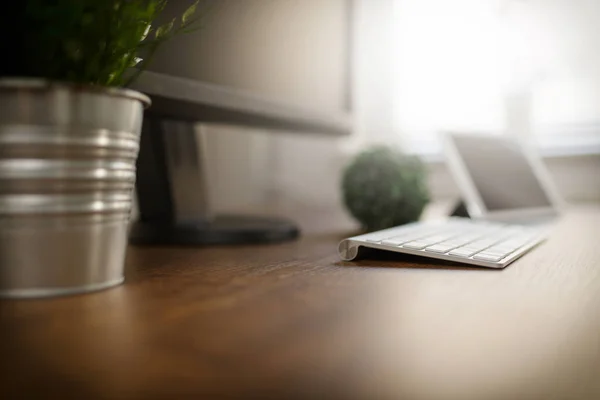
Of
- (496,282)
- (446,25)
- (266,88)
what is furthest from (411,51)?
(496,282)

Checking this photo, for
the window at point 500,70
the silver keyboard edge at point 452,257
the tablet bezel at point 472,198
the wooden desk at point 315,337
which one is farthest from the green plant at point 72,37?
the window at point 500,70

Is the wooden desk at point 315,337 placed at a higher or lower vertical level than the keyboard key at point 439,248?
lower

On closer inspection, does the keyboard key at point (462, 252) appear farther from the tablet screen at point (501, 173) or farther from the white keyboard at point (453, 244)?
the tablet screen at point (501, 173)

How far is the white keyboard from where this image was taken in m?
0.49

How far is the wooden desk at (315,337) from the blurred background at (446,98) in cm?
90

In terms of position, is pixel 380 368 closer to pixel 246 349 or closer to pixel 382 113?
pixel 246 349

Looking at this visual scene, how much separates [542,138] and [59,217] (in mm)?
1653

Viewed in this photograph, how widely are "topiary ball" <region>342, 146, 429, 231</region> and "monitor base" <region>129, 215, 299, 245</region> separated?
0.53 feet

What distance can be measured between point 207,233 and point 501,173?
60 centimetres

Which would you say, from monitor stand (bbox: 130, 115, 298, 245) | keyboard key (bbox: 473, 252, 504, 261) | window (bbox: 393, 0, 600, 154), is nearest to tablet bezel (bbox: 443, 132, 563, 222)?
monitor stand (bbox: 130, 115, 298, 245)

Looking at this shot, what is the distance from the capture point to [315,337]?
0.90ft

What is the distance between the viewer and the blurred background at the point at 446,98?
1.62 m

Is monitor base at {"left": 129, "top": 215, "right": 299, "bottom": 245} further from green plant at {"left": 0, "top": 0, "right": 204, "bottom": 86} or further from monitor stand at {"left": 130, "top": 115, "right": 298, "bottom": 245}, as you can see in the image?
green plant at {"left": 0, "top": 0, "right": 204, "bottom": 86}

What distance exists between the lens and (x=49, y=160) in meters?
0.35
